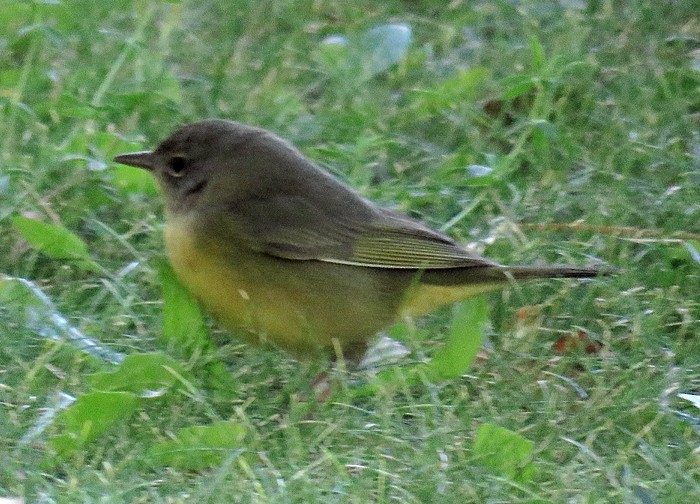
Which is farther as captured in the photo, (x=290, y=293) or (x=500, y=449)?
(x=290, y=293)

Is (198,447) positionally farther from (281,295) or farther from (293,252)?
(293,252)

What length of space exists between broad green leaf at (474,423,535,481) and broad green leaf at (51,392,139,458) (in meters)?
1.04

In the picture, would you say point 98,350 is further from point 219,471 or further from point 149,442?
point 219,471

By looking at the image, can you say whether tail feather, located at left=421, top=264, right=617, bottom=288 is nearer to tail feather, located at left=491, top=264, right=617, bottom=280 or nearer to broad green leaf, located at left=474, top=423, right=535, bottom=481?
tail feather, located at left=491, top=264, right=617, bottom=280

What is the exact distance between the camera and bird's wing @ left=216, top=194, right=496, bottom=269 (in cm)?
461

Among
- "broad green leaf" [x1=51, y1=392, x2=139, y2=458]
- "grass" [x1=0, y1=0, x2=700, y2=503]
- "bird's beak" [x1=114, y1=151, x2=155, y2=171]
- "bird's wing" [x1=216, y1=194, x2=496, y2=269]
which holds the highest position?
"bird's beak" [x1=114, y1=151, x2=155, y2=171]

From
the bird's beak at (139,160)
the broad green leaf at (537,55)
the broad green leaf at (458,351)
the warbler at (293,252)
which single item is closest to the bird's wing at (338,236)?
the warbler at (293,252)

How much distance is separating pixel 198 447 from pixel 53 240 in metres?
1.46

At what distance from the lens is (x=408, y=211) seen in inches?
228

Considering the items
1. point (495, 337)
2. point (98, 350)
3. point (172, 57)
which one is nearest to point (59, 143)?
point (172, 57)

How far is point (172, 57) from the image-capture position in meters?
7.05

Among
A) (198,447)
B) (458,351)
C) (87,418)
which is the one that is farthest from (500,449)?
(87,418)

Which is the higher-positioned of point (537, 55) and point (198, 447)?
point (537, 55)

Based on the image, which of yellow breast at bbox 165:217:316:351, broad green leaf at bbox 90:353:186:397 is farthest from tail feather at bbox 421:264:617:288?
broad green leaf at bbox 90:353:186:397
